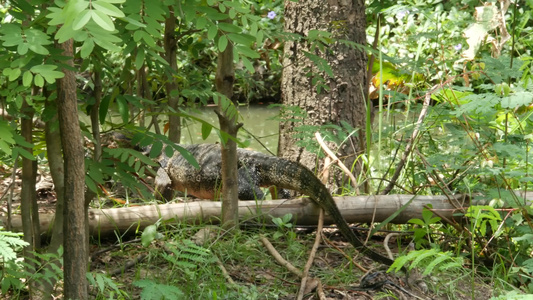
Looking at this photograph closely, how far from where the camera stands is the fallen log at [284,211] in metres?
3.24

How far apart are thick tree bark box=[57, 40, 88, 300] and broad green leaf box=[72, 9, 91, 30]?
72 cm

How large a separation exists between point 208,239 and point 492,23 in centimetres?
286

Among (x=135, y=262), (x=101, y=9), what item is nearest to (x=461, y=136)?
(x=135, y=262)

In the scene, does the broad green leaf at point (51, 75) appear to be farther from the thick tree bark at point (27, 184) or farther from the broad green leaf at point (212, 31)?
the thick tree bark at point (27, 184)

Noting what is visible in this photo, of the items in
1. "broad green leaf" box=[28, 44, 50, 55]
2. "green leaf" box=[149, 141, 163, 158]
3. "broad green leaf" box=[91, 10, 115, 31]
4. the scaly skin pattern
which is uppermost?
"broad green leaf" box=[28, 44, 50, 55]

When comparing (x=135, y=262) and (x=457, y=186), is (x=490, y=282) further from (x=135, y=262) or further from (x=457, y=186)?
(x=135, y=262)

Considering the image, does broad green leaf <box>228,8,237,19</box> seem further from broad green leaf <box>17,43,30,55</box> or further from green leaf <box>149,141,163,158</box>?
green leaf <box>149,141,163,158</box>

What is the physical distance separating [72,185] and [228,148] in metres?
1.21

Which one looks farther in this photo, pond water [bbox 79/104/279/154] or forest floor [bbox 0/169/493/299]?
pond water [bbox 79/104/279/154]

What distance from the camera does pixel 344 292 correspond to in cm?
273

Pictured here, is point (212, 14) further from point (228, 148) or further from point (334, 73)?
point (334, 73)

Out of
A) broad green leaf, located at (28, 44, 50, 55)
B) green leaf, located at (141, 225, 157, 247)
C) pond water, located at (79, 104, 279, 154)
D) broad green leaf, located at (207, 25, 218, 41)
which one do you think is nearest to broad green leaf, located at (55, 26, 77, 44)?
broad green leaf, located at (28, 44, 50, 55)

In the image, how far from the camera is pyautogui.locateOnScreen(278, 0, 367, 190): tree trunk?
451 centimetres

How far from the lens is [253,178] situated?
475cm
